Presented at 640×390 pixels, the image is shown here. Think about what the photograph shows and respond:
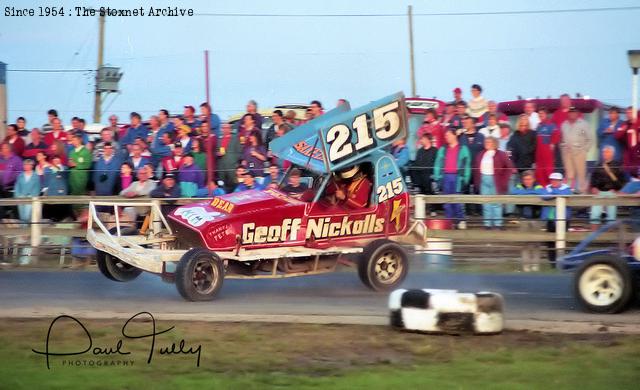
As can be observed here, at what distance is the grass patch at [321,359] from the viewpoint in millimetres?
6902

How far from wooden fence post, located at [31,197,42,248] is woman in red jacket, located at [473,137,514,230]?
6691 mm

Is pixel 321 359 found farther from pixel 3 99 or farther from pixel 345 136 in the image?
pixel 3 99

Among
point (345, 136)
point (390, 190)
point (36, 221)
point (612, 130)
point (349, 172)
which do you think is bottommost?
point (36, 221)

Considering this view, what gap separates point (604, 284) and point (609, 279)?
0.08 meters

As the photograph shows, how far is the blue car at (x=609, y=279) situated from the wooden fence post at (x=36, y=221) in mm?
8943

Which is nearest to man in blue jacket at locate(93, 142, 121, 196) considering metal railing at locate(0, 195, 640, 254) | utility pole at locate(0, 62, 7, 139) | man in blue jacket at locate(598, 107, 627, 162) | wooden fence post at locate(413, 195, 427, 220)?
metal railing at locate(0, 195, 640, 254)

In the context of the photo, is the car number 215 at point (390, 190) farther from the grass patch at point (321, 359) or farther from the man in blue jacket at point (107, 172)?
the man in blue jacket at point (107, 172)

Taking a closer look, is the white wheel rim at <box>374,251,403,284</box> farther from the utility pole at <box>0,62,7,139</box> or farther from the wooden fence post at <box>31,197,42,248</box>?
the utility pole at <box>0,62,7,139</box>

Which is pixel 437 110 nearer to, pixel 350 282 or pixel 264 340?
pixel 350 282

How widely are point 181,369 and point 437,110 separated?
388 inches

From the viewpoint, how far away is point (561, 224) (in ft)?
46.4
